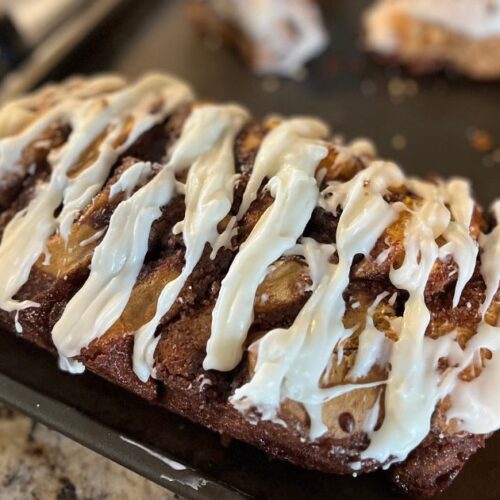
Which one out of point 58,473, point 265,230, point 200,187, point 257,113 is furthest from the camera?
point 257,113

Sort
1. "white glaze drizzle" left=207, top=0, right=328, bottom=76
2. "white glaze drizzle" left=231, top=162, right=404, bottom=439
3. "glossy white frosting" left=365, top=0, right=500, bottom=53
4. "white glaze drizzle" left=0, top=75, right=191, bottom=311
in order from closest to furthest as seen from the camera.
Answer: "white glaze drizzle" left=231, top=162, right=404, bottom=439
"white glaze drizzle" left=0, top=75, right=191, bottom=311
"glossy white frosting" left=365, top=0, right=500, bottom=53
"white glaze drizzle" left=207, top=0, right=328, bottom=76

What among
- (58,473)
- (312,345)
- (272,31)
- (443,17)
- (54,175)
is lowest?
(58,473)

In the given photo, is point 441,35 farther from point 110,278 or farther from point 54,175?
point 110,278

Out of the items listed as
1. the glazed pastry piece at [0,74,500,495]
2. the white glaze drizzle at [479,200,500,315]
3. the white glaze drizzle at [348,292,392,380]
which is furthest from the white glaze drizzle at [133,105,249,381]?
the white glaze drizzle at [479,200,500,315]

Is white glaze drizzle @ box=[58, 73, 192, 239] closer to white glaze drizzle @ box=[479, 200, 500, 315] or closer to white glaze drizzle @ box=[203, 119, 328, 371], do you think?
white glaze drizzle @ box=[203, 119, 328, 371]

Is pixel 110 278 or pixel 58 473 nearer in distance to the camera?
pixel 110 278

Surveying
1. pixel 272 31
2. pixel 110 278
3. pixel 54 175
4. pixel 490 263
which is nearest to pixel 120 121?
pixel 54 175

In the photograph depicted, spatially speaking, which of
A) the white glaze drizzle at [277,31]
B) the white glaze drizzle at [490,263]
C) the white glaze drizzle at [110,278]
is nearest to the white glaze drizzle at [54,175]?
the white glaze drizzle at [110,278]
